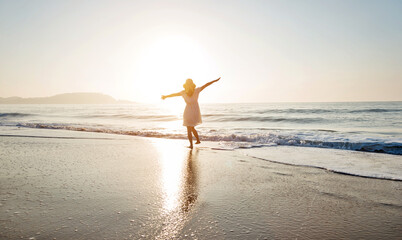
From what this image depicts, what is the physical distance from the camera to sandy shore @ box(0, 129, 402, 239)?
2.10 metres

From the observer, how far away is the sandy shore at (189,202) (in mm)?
2098

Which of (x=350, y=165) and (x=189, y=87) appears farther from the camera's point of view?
(x=189, y=87)

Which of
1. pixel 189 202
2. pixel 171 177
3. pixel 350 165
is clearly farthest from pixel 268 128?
pixel 189 202

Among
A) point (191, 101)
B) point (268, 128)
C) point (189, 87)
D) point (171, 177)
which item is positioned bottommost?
point (268, 128)

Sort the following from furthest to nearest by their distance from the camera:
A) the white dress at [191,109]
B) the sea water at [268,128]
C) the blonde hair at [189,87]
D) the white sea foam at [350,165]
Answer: the sea water at [268,128] → the white dress at [191,109] → the blonde hair at [189,87] → the white sea foam at [350,165]

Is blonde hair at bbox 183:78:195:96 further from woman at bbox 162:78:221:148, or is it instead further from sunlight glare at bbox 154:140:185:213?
sunlight glare at bbox 154:140:185:213

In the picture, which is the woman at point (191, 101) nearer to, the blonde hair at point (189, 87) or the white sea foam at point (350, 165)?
the blonde hair at point (189, 87)

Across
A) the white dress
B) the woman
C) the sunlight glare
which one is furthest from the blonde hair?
the sunlight glare

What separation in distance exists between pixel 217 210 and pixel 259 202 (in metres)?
0.59

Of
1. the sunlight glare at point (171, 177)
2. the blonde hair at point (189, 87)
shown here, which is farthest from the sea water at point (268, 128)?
the sunlight glare at point (171, 177)

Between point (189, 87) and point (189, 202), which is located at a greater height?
point (189, 87)

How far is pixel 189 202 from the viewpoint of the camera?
2807mm

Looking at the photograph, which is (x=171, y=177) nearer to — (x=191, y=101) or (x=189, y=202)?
(x=189, y=202)

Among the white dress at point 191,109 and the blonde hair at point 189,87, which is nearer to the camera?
the blonde hair at point 189,87
